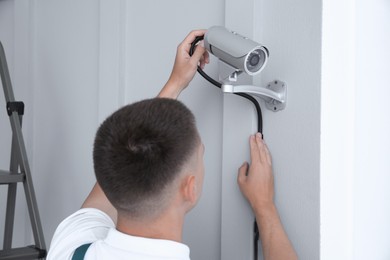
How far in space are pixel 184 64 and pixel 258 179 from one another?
35cm

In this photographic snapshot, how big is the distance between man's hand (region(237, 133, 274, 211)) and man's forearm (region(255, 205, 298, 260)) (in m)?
0.02

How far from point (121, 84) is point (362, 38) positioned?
0.83 metres

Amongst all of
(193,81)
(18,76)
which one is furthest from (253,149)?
(18,76)

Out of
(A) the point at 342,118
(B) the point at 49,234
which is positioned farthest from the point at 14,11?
(A) the point at 342,118

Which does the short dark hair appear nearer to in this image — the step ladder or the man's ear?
the man's ear

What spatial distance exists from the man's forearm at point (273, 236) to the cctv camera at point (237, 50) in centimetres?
35

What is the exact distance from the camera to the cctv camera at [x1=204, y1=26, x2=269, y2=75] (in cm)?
109

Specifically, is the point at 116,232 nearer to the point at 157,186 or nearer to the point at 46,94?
the point at 157,186

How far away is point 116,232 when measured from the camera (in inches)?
38.2

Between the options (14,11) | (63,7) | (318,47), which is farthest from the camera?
(14,11)

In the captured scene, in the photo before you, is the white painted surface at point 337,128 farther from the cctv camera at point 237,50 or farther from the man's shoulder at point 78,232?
the man's shoulder at point 78,232

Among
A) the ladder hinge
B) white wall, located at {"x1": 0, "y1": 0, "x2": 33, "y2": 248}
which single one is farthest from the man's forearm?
white wall, located at {"x1": 0, "y1": 0, "x2": 33, "y2": 248}

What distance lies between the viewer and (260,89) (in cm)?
119

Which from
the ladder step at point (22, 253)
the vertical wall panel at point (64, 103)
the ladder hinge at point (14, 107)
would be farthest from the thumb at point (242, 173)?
the ladder hinge at point (14, 107)
